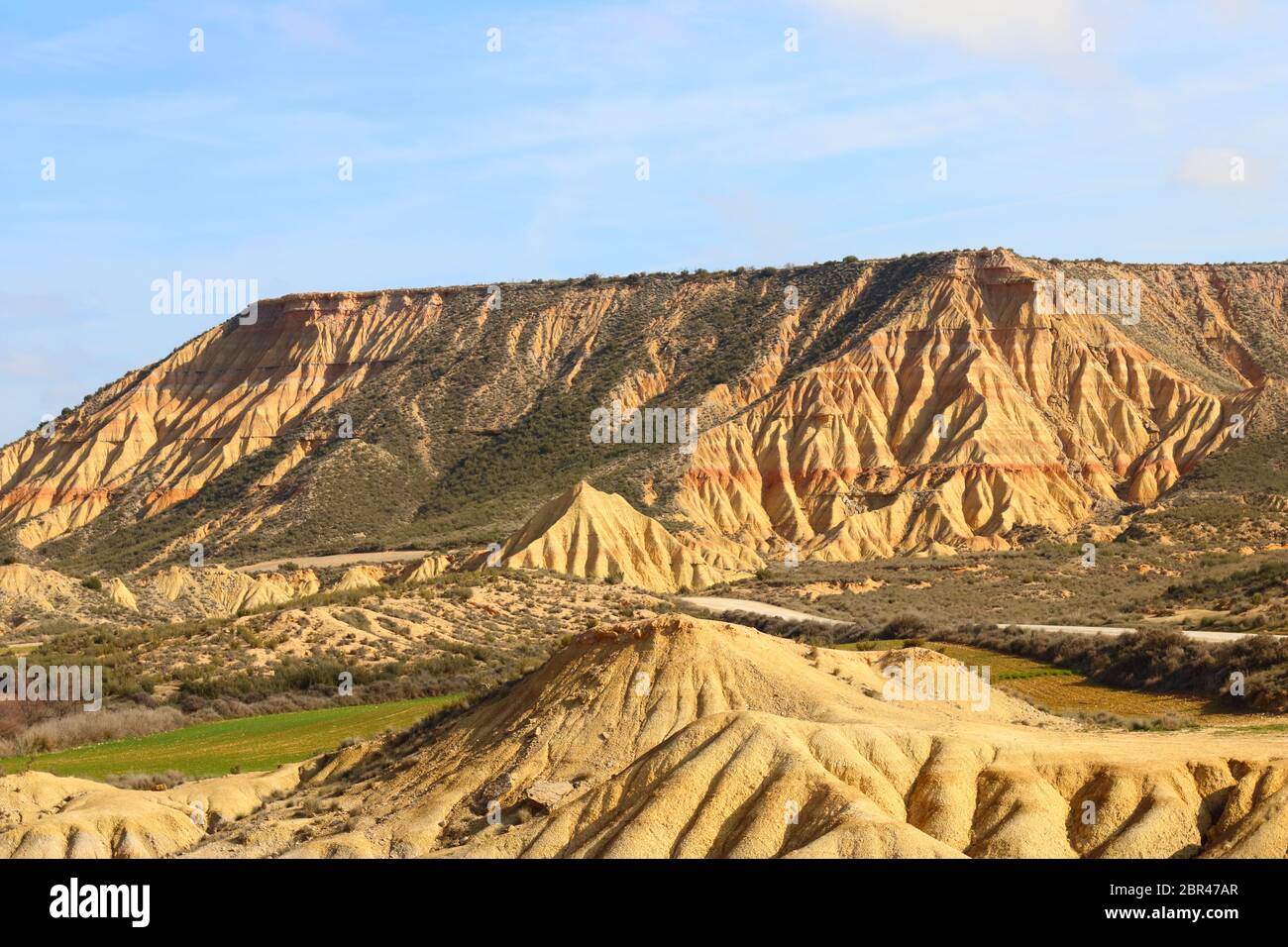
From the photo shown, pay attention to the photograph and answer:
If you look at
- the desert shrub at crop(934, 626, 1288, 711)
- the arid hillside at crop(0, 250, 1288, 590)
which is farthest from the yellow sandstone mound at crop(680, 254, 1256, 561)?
the desert shrub at crop(934, 626, 1288, 711)

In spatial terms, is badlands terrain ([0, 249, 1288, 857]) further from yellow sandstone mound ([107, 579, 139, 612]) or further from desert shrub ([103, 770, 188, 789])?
desert shrub ([103, 770, 188, 789])

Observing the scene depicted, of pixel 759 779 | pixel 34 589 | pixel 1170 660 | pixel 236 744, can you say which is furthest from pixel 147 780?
pixel 34 589

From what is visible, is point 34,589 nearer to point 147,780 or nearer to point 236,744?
point 236,744

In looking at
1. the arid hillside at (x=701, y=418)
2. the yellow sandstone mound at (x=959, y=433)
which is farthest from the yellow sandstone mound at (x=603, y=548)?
the yellow sandstone mound at (x=959, y=433)

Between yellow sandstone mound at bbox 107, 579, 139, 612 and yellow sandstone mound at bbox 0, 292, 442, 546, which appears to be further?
yellow sandstone mound at bbox 0, 292, 442, 546
